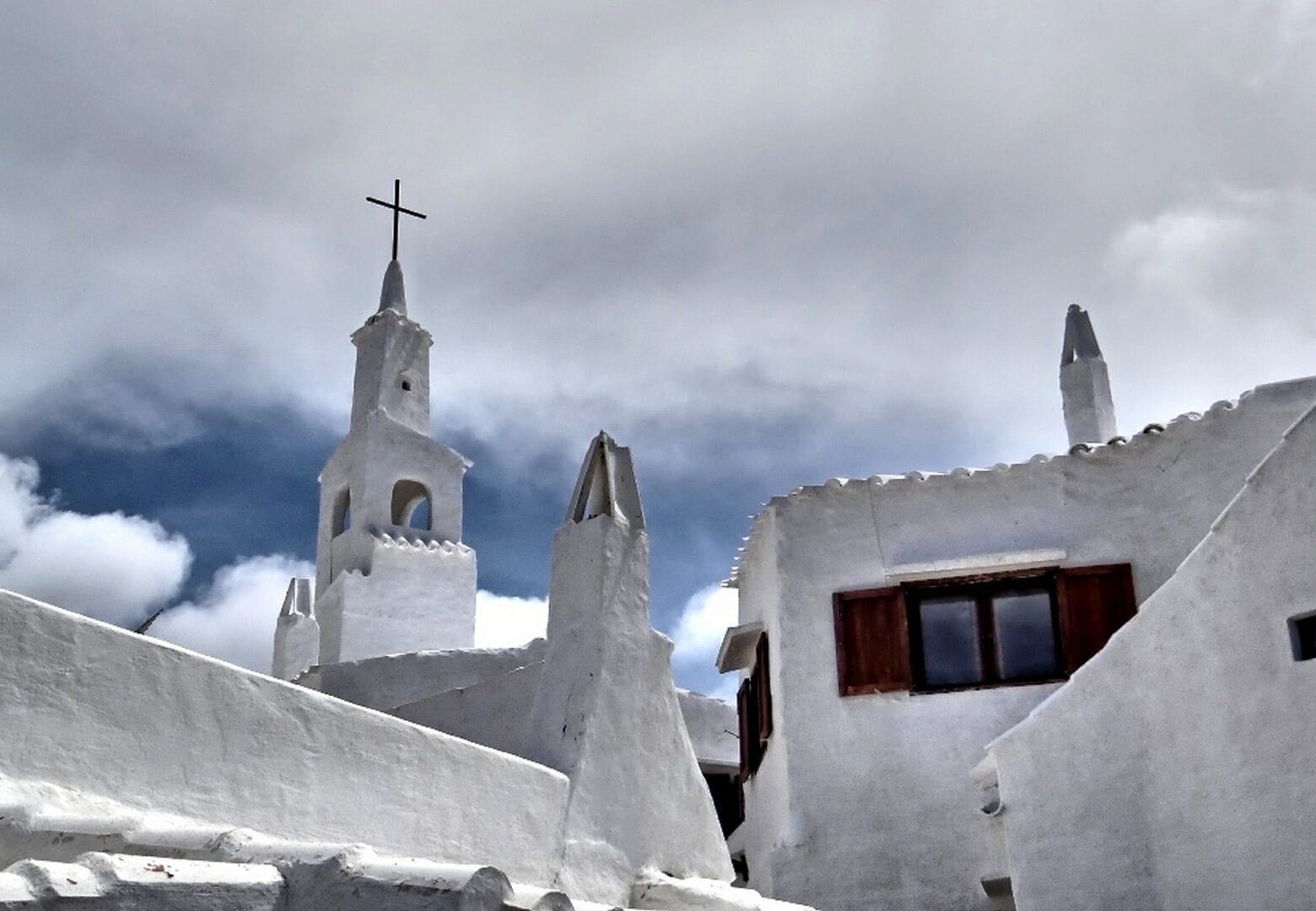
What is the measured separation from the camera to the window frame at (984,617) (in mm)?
13672

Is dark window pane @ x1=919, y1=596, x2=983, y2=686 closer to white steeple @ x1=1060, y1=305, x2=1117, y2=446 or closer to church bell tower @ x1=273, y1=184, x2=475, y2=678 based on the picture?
white steeple @ x1=1060, y1=305, x2=1117, y2=446

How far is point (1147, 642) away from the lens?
10328mm

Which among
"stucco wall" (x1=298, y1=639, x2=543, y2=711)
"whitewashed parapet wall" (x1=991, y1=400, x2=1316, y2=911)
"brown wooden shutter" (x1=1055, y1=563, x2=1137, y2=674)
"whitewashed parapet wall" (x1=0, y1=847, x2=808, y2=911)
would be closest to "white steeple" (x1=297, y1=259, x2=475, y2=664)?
"stucco wall" (x1=298, y1=639, x2=543, y2=711)

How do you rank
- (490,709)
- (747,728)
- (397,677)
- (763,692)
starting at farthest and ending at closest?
(747,728)
(763,692)
(397,677)
(490,709)

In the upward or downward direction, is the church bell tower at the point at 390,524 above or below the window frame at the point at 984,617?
above

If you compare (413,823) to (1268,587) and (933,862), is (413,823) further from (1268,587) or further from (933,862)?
(933,862)

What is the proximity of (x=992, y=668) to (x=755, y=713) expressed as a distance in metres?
3.27

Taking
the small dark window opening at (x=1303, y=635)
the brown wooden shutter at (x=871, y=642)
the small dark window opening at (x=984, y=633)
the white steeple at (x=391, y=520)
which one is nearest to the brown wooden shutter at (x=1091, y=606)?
the small dark window opening at (x=984, y=633)

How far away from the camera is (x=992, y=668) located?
1377 cm

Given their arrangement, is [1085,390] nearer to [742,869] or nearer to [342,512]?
[742,869]

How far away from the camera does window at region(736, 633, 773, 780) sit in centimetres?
1505

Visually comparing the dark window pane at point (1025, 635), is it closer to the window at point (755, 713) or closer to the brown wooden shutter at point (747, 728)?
the window at point (755, 713)

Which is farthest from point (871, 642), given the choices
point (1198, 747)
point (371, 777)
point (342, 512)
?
point (342, 512)

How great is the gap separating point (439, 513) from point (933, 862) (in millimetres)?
10210
